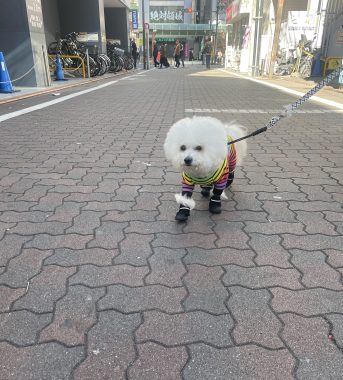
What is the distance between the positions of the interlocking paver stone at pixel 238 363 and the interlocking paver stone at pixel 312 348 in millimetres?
64

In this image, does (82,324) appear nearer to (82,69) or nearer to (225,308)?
(225,308)

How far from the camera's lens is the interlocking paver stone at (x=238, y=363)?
1.68 m

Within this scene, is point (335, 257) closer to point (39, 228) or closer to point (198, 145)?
point (198, 145)

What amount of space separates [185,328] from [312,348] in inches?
25.8

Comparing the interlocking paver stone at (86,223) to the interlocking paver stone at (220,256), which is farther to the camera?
the interlocking paver stone at (86,223)

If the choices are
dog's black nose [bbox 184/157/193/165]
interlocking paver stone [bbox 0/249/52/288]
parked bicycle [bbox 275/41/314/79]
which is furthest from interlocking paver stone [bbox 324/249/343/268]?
parked bicycle [bbox 275/41/314/79]

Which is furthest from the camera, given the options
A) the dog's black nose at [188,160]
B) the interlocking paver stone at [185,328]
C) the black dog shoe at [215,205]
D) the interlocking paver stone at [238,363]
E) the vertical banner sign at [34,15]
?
the vertical banner sign at [34,15]

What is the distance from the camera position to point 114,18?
2962 cm

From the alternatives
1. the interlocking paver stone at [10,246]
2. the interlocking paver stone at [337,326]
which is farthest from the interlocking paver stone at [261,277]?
the interlocking paver stone at [10,246]

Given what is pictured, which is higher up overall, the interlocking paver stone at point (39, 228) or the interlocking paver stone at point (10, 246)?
the interlocking paver stone at point (10, 246)

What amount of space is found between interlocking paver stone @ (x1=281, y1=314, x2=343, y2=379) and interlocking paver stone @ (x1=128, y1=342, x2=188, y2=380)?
562 millimetres

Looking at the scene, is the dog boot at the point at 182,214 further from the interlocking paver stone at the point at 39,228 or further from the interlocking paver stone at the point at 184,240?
the interlocking paver stone at the point at 39,228

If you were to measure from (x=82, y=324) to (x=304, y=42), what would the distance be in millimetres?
21058

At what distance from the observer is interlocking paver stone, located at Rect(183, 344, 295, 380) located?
1.68 metres
